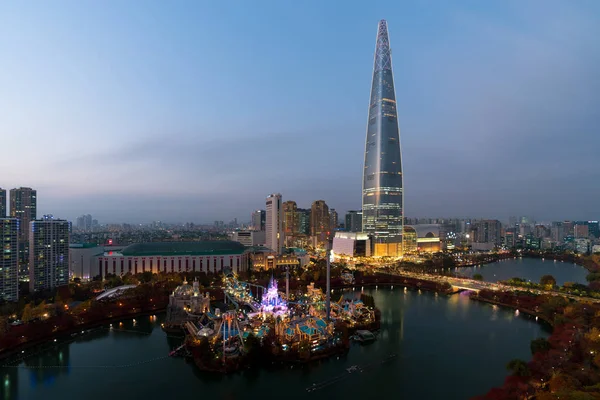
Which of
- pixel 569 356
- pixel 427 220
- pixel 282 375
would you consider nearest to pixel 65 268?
pixel 282 375

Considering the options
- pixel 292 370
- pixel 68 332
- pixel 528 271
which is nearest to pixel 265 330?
pixel 292 370

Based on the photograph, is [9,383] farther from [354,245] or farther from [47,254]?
[354,245]

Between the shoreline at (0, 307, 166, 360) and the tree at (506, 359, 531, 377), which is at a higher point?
the tree at (506, 359, 531, 377)

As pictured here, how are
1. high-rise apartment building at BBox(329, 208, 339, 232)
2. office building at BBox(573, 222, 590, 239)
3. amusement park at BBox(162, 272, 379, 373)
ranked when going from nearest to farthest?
amusement park at BBox(162, 272, 379, 373)
high-rise apartment building at BBox(329, 208, 339, 232)
office building at BBox(573, 222, 590, 239)

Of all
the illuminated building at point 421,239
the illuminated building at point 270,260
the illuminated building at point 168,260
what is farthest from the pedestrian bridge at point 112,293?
the illuminated building at point 421,239

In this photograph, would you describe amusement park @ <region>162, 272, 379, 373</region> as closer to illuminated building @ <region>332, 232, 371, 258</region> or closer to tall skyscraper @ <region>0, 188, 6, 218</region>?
tall skyscraper @ <region>0, 188, 6, 218</region>

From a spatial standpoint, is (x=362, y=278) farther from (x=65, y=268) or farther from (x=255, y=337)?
(x=65, y=268)

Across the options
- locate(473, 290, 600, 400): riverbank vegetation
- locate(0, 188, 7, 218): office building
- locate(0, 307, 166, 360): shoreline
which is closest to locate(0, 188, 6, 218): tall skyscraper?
locate(0, 188, 7, 218): office building
